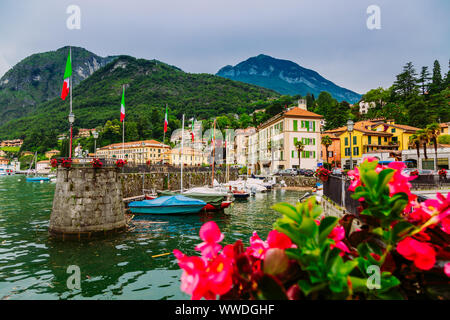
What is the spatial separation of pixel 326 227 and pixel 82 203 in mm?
14829

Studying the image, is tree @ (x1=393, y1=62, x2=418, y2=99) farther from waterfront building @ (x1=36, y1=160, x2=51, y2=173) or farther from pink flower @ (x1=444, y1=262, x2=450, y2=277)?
waterfront building @ (x1=36, y1=160, x2=51, y2=173)

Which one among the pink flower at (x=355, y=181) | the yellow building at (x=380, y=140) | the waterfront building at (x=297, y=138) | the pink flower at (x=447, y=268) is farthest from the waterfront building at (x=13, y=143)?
the pink flower at (x=447, y=268)

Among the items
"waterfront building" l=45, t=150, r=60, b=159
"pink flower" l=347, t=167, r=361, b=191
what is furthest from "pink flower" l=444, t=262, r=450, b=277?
"waterfront building" l=45, t=150, r=60, b=159

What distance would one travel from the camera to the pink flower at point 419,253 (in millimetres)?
971

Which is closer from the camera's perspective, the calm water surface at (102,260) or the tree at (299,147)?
the calm water surface at (102,260)

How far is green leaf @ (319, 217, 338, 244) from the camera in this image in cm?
95

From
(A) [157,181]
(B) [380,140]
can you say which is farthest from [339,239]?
(B) [380,140]

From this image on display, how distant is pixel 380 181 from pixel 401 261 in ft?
1.15

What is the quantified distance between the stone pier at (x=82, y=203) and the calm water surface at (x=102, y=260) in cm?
72

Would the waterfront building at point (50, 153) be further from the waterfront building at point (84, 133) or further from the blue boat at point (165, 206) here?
the blue boat at point (165, 206)

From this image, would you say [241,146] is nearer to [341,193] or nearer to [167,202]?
[167,202]

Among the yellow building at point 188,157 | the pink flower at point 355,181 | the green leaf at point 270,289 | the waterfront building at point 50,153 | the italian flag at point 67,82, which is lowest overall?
the green leaf at point 270,289
